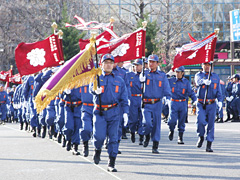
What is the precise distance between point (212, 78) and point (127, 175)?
4.43m

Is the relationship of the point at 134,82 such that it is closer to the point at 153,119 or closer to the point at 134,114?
the point at 134,114

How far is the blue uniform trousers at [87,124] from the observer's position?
998 cm

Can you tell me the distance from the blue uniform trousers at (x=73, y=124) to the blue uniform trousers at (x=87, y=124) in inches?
35.5

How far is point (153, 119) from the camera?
11.2 m

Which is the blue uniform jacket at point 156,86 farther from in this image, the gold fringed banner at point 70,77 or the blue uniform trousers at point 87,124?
the gold fringed banner at point 70,77

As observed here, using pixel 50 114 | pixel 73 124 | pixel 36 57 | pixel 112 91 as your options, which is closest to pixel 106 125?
pixel 112 91

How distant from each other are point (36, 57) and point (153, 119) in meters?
3.23

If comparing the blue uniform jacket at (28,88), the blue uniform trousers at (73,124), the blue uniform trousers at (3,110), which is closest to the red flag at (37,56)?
the blue uniform trousers at (73,124)

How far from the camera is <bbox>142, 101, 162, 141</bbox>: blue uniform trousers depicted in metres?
11.2

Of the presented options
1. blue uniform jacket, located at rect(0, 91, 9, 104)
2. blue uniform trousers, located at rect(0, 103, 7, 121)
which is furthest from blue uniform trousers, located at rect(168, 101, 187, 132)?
→ blue uniform jacket, located at rect(0, 91, 9, 104)

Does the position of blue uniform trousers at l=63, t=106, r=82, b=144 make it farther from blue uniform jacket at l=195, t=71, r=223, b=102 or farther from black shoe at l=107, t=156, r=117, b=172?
blue uniform jacket at l=195, t=71, r=223, b=102

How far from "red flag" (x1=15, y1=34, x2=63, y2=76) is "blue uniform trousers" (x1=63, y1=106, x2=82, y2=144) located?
146 centimetres

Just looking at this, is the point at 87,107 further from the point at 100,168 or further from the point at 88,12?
the point at 88,12

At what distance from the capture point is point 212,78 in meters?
11.8
